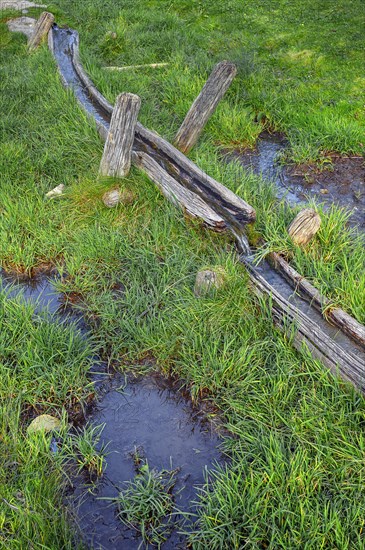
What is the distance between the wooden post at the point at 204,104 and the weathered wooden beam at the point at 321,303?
7.96 ft

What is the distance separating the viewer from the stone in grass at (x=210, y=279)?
4.62m

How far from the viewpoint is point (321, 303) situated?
4211 millimetres

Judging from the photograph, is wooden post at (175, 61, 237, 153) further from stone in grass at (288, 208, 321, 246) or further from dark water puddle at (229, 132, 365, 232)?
stone in grass at (288, 208, 321, 246)

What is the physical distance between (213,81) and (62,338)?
350 centimetres

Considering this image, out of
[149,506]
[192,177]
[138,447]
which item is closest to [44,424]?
[138,447]

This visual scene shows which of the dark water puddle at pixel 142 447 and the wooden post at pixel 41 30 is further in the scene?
the wooden post at pixel 41 30

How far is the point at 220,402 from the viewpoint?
162 inches

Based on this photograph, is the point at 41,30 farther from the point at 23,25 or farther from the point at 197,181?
the point at 197,181

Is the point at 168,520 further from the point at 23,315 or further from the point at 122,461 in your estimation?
the point at 23,315

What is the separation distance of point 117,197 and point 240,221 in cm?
141

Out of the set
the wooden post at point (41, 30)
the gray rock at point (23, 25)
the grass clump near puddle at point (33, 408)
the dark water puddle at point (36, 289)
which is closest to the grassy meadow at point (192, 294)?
the grass clump near puddle at point (33, 408)

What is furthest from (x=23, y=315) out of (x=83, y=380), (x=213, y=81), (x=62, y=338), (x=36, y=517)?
(x=213, y=81)

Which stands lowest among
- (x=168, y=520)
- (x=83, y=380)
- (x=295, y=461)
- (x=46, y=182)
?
(x=46, y=182)

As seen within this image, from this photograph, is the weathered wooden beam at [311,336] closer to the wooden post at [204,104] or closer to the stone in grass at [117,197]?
the stone in grass at [117,197]
